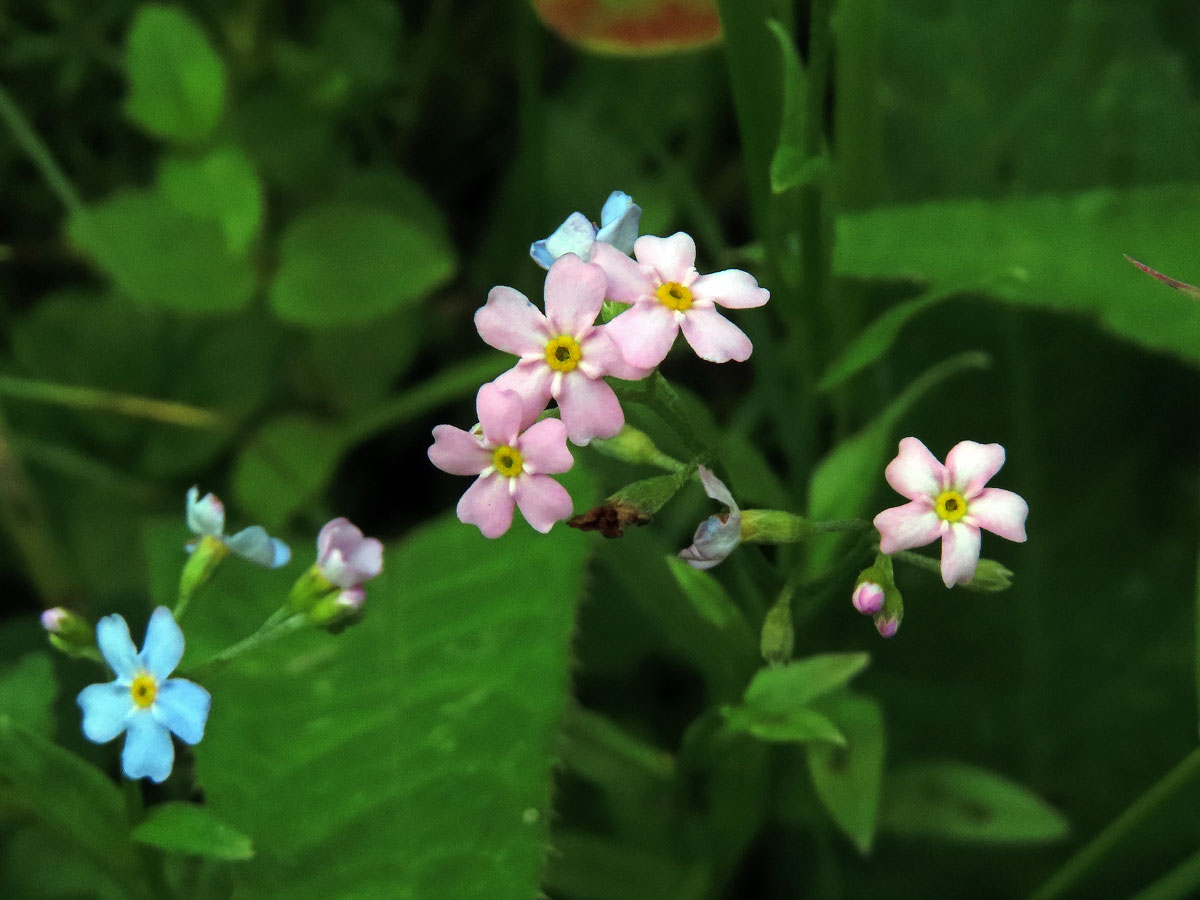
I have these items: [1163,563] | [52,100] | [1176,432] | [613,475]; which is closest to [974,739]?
[1163,563]

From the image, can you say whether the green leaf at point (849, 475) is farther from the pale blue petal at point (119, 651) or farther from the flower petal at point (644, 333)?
the pale blue petal at point (119, 651)

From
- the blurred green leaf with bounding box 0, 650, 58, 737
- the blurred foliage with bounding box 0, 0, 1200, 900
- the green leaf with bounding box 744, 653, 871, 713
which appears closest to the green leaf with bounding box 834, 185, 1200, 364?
the blurred foliage with bounding box 0, 0, 1200, 900

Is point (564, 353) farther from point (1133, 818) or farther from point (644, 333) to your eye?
point (1133, 818)

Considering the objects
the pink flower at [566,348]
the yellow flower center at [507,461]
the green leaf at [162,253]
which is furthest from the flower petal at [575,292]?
the green leaf at [162,253]

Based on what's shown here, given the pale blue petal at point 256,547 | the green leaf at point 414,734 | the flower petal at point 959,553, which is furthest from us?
the green leaf at point 414,734

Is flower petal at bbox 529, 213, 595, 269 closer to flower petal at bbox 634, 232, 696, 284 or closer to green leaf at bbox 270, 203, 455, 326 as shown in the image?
flower petal at bbox 634, 232, 696, 284

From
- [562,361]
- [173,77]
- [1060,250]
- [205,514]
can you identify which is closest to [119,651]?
[205,514]

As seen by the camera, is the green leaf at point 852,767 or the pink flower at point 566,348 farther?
the green leaf at point 852,767

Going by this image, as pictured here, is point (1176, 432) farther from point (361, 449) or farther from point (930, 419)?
point (361, 449)

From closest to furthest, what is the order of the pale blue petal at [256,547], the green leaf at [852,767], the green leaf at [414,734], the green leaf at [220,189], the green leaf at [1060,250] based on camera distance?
the pale blue petal at [256,547] < the green leaf at [414,734] < the green leaf at [852,767] < the green leaf at [1060,250] < the green leaf at [220,189]
